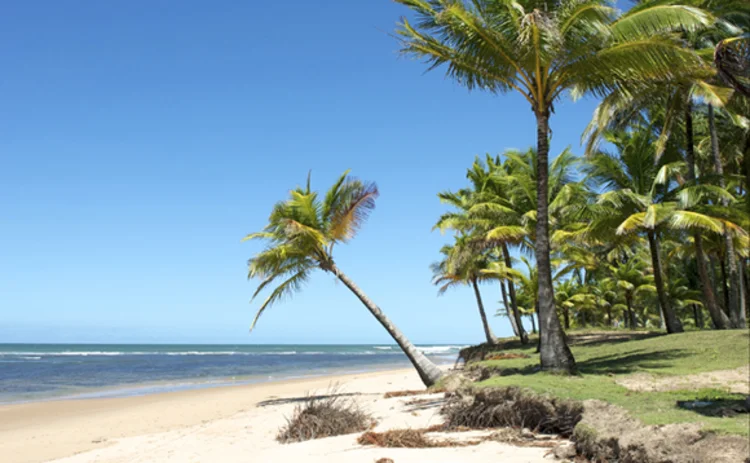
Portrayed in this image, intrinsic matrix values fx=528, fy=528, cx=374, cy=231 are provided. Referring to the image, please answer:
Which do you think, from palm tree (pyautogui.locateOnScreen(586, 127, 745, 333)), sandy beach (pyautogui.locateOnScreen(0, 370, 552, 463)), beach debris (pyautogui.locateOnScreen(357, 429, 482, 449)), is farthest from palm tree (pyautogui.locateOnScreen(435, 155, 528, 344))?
beach debris (pyautogui.locateOnScreen(357, 429, 482, 449))

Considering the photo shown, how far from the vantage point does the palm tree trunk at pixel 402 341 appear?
13.2 m

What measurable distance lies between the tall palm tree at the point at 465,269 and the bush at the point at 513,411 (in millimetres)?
12379

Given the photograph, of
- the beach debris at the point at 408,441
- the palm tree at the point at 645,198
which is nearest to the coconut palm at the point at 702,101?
the palm tree at the point at 645,198

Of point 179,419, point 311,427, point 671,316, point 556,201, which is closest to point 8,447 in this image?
point 179,419

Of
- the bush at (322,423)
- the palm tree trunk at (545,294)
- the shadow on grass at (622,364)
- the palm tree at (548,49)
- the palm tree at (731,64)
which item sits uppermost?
the palm tree at (548,49)

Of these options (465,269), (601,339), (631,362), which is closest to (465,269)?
(465,269)

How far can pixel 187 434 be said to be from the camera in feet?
34.5

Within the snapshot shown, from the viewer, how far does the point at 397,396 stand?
1268cm

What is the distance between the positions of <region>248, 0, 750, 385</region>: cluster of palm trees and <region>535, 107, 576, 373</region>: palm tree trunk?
0.03 meters

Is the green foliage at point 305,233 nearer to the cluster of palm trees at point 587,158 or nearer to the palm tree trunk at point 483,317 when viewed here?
the cluster of palm trees at point 587,158

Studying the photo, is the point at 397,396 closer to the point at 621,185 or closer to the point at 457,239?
the point at 621,185

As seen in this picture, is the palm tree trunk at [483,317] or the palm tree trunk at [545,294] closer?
the palm tree trunk at [545,294]

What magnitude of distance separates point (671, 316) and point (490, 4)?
39.7 ft

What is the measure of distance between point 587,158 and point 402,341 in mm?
8996
